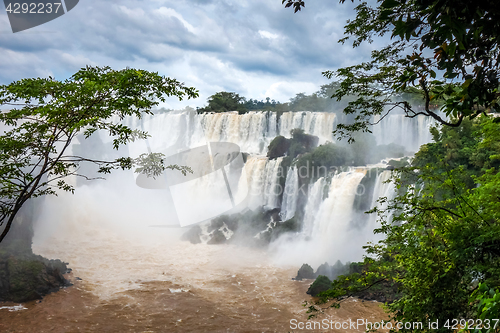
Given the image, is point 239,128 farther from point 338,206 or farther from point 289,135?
point 338,206

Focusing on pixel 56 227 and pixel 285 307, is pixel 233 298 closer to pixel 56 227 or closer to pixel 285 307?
pixel 285 307

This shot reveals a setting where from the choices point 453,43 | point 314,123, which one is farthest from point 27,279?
point 314,123

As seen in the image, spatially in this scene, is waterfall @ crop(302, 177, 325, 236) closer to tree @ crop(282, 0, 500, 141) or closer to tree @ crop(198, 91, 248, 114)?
tree @ crop(282, 0, 500, 141)

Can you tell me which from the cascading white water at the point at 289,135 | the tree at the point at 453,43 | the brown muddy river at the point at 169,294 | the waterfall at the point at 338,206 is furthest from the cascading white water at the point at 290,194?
the tree at the point at 453,43

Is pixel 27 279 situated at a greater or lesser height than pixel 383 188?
lesser

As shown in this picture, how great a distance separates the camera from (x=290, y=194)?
20391 millimetres

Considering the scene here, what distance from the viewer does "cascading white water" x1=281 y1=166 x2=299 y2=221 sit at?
20125mm

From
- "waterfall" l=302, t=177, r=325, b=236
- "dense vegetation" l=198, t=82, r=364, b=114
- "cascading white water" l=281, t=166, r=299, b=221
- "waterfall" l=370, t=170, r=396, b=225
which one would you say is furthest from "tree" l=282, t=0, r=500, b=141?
"dense vegetation" l=198, t=82, r=364, b=114

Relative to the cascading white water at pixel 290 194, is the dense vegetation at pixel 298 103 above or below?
above

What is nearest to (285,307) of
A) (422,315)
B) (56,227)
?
(422,315)

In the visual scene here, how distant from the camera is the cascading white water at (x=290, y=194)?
66.0ft

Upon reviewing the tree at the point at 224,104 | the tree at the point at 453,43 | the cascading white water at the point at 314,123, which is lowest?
the tree at the point at 453,43

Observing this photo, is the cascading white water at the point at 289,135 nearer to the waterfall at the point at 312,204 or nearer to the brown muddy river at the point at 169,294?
the waterfall at the point at 312,204

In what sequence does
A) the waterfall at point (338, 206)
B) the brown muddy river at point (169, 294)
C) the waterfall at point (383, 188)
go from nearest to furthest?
the brown muddy river at point (169, 294)
the waterfall at point (383, 188)
the waterfall at point (338, 206)
